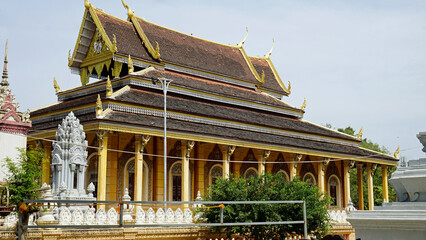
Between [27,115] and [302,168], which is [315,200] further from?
[302,168]

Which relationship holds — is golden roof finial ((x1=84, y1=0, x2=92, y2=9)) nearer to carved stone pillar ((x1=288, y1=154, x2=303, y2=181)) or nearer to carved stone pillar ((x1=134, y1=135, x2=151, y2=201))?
carved stone pillar ((x1=134, y1=135, x2=151, y2=201))

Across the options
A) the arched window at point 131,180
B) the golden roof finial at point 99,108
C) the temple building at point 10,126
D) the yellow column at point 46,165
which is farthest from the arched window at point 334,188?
the temple building at point 10,126

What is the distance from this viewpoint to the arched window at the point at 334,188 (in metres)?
36.7

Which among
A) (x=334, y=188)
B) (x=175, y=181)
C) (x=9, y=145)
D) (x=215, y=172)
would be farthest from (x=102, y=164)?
(x=334, y=188)

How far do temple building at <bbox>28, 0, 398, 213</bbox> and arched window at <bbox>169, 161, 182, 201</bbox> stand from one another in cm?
5

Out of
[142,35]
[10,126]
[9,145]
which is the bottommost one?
[9,145]

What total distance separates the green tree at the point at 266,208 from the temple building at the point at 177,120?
603 centimetres

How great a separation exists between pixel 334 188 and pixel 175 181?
13.5 m

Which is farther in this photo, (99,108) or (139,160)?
(139,160)

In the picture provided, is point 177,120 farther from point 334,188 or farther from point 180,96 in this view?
point 334,188

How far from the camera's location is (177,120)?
26.9 meters

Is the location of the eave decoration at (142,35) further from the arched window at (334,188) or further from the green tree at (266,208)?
the arched window at (334,188)

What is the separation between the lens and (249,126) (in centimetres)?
3047

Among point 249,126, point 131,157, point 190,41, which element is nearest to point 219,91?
point 249,126
